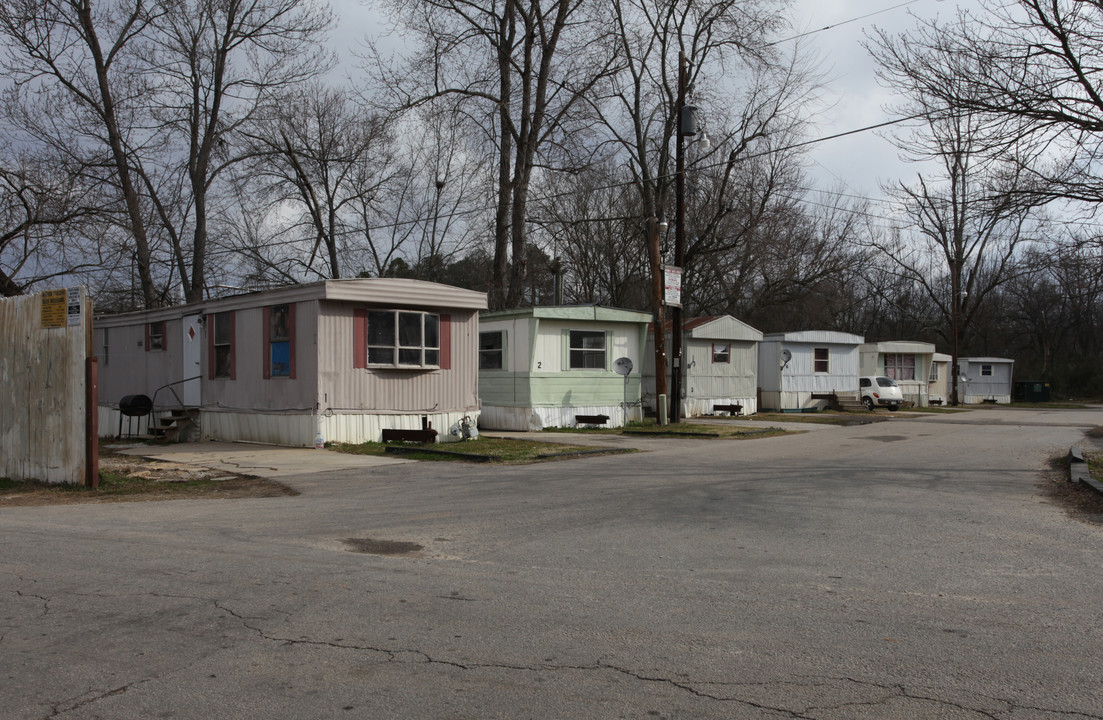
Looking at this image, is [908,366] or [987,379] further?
[987,379]

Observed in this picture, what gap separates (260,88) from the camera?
30109 mm

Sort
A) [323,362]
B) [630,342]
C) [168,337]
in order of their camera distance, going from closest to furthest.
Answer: [323,362], [168,337], [630,342]

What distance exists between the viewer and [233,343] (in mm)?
18922

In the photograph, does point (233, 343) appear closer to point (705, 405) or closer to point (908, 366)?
point (705, 405)

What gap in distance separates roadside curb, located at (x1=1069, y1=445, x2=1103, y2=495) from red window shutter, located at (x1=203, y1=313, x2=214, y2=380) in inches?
661

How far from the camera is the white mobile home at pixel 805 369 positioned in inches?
1292

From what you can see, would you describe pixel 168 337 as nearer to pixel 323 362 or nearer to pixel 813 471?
pixel 323 362

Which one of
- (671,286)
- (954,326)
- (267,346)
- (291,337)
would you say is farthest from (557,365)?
(954,326)

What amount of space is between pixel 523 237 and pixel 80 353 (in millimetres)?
17289

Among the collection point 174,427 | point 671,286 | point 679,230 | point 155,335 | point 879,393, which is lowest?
point 174,427

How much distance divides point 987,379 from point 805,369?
2266 centimetres

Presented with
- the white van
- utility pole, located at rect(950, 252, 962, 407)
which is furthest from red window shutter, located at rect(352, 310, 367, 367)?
utility pole, located at rect(950, 252, 962, 407)

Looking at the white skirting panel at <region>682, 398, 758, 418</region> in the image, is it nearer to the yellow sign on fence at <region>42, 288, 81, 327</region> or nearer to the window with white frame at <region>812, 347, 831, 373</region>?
the window with white frame at <region>812, 347, 831, 373</region>

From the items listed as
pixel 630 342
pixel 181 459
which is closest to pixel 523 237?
pixel 630 342
